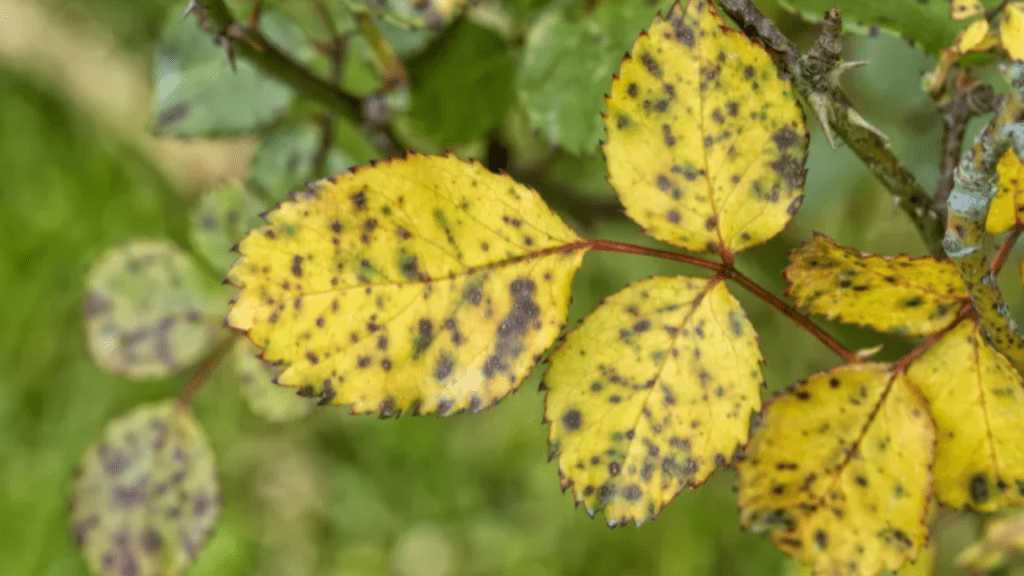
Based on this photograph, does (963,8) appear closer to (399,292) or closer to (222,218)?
(399,292)

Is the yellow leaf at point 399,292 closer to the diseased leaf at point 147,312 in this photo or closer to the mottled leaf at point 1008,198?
the mottled leaf at point 1008,198

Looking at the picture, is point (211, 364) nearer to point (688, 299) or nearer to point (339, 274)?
point (339, 274)

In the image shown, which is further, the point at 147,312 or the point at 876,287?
the point at 147,312

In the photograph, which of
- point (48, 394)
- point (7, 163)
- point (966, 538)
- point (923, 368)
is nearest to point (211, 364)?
point (923, 368)

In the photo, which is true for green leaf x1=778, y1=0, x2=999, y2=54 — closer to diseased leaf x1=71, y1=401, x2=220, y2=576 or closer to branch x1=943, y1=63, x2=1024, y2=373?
branch x1=943, y1=63, x2=1024, y2=373

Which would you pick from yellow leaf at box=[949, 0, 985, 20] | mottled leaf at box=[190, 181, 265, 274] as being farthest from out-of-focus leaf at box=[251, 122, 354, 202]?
yellow leaf at box=[949, 0, 985, 20]

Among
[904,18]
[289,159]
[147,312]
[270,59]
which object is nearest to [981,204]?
[904,18]
